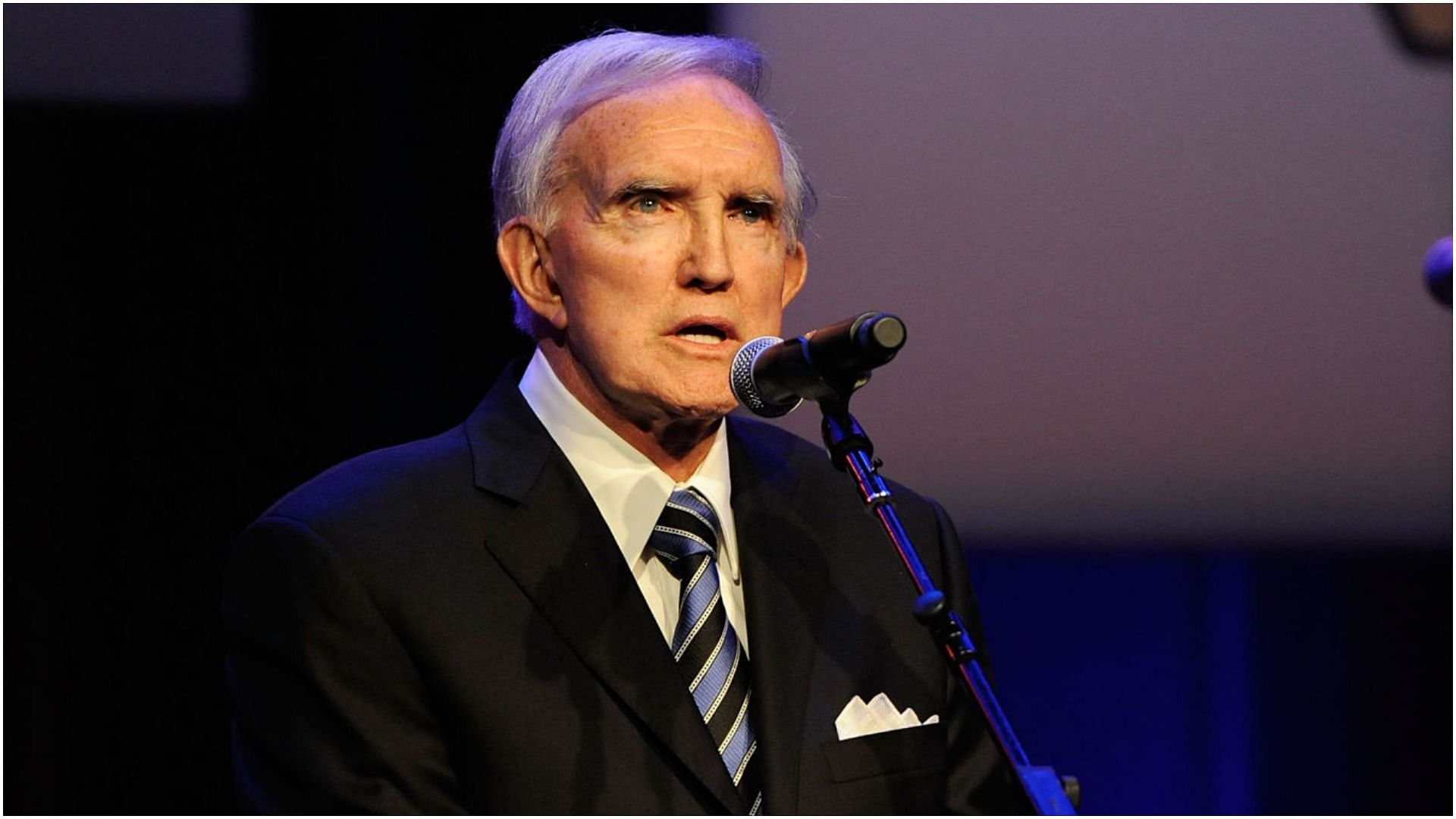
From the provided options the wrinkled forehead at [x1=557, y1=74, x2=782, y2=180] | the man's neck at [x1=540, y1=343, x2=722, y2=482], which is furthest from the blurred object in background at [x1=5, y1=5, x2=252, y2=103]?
the man's neck at [x1=540, y1=343, x2=722, y2=482]

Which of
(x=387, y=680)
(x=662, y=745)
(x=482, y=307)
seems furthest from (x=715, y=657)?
(x=482, y=307)

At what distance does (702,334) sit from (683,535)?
29 centimetres

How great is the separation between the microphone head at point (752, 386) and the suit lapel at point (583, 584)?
46cm

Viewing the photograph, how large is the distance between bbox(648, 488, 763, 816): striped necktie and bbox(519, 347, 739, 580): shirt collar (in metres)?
0.03

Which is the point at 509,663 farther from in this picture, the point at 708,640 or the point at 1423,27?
the point at 1423,27

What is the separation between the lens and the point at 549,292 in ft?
7.17

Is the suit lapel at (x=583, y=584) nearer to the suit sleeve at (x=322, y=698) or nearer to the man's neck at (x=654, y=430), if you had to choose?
the man's neck at (x=654, y=430)

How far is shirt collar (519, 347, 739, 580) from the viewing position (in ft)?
6.71

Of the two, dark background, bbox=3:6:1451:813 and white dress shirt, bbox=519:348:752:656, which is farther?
dark background, bbox=3:6:1451:813

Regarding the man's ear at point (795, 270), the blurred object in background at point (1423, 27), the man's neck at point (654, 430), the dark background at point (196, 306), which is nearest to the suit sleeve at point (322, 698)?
the man's neck at point (654, 430)

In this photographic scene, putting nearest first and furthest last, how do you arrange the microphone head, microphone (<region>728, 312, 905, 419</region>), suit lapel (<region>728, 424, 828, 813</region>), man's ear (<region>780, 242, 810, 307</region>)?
microphone (<region>728, 312, 905, 419</region>)
the microphone head
suit lapel (<region>728, 424, 828, 813</region>)
man's ear (<region>780, 242, 810, 307</region>)

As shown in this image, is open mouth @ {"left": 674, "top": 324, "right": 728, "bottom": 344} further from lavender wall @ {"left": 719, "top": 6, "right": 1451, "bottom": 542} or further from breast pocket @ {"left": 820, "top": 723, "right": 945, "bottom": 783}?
lavender wall @ {"left": 719, "top": 6, "right": 1451, "bottom": 542}

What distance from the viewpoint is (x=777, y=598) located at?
2.07m

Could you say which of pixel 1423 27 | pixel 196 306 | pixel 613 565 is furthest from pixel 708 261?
pixel 1423 27
